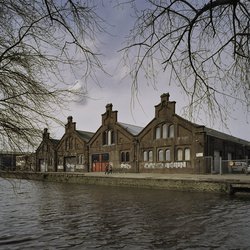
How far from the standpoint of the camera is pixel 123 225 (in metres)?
14.8

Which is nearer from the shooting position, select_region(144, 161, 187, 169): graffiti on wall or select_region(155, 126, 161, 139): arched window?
select_region(144, 161, 187, 169): graffiti on wall

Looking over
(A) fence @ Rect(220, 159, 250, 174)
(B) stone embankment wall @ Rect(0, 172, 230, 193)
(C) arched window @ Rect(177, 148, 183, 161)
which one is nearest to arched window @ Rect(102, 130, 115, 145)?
(B) stone embankment wall @ Rect(0, 172, 230, 193)

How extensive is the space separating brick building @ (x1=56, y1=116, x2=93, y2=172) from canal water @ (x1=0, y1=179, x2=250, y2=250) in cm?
3592

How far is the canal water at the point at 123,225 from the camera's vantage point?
11.8 meters

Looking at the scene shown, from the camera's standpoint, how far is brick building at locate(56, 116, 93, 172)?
58.2 meters

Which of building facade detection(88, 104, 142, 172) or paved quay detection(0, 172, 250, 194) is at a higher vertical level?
building facade detection(88, 104, 142, 172)

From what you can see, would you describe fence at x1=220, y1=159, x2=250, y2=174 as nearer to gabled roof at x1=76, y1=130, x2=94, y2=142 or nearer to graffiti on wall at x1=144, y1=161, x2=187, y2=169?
graffiti on wall at x1=144, y1=161, x2=187, y2=169

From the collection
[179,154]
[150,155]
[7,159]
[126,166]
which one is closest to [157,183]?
[179,154]

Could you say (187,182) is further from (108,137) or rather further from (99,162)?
(99,162)

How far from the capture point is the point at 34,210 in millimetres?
19359

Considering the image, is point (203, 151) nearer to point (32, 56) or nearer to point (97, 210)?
point (97, 210)

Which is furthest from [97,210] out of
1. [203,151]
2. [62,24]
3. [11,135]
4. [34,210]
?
[203,151]

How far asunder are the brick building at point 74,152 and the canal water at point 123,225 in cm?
3592

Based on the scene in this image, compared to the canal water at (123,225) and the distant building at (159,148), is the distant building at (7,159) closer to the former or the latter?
the canal water at (123,225)
